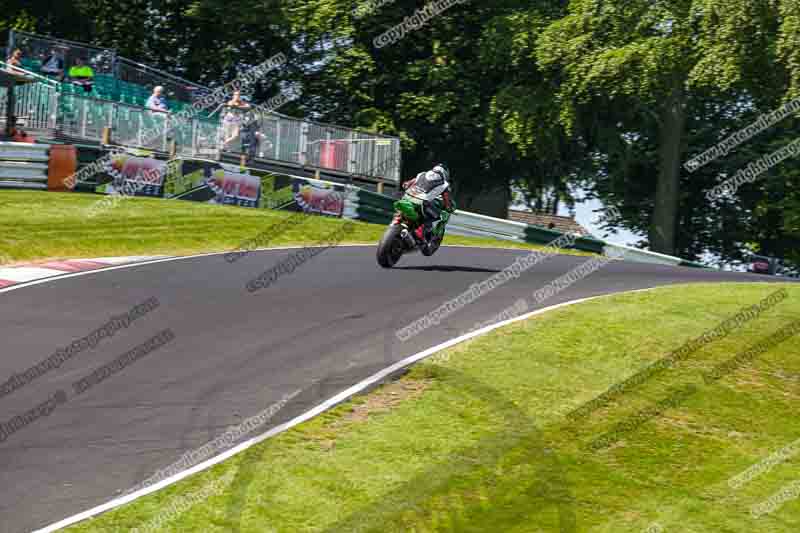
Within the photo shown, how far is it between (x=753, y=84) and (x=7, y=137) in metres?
18.5

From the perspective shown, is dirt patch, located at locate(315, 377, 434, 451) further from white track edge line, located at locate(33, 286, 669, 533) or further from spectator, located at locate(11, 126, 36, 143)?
spectator, located at locate(11, 126, 36, 143)

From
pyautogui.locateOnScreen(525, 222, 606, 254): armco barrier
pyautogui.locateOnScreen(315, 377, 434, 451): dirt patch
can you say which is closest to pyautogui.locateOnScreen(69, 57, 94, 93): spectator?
pyautogui.locateOnScreen(525, 222, 606, 254): armco barrier

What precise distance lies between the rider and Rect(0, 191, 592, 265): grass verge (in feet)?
15.1

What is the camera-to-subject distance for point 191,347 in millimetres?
12461

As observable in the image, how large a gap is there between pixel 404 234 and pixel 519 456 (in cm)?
800

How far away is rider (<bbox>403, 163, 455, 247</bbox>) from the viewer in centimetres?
1730

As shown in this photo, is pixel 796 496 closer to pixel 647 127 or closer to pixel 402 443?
pixel 402 443

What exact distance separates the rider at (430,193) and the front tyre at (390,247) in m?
0.42

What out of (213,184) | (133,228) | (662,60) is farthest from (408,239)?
(662,60)

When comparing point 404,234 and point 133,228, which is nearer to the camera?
point 404,234

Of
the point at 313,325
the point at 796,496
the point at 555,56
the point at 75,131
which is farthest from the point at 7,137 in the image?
the point at 796,496

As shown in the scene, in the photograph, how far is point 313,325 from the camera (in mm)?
13727

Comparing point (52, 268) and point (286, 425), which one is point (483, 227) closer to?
point (52, 268)

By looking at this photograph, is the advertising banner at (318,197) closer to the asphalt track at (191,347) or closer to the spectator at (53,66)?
the spectator at (53,66)
